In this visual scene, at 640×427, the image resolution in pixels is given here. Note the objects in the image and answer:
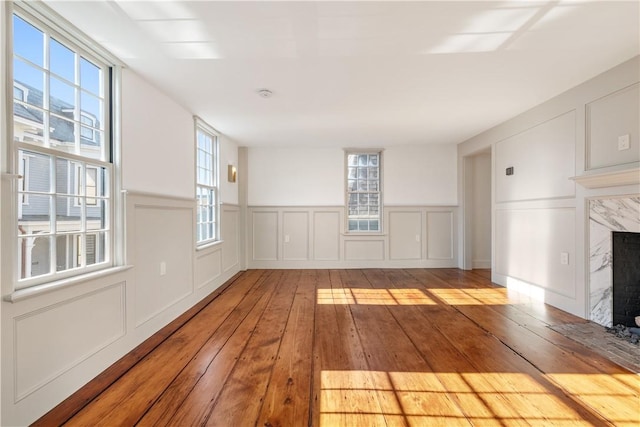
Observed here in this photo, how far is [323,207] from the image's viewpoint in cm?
581

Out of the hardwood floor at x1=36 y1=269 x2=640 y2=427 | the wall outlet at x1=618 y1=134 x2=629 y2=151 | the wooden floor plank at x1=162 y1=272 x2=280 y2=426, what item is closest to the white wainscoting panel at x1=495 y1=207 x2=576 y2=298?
the hardwood floor at x1=36 y1=269 x2=640 y2=427

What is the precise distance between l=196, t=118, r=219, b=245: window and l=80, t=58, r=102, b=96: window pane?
5.36ft

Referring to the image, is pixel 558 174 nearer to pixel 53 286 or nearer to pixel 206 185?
pixel 206 185

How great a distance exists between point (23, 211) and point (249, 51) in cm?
176

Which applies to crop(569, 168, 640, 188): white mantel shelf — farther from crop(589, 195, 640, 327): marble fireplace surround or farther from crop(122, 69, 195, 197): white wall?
crop(122, 69, 195, 197): white wall

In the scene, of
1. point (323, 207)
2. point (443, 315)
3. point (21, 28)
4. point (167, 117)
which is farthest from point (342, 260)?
point (21, 28)

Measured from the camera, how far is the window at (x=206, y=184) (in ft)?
13.2

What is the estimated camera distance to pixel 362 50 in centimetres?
224

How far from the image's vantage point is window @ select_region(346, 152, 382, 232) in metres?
5.90

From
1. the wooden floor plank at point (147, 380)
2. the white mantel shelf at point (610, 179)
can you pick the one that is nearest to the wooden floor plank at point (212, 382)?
the wooden floor plank at point (147, 380)

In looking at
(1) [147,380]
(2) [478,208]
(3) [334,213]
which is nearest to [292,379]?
(1) [147,380]

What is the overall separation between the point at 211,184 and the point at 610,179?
15.2 feet

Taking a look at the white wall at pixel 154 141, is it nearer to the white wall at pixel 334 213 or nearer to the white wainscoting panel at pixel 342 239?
the white wall at pixel 334 213

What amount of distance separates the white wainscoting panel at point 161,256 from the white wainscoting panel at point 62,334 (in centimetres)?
32
